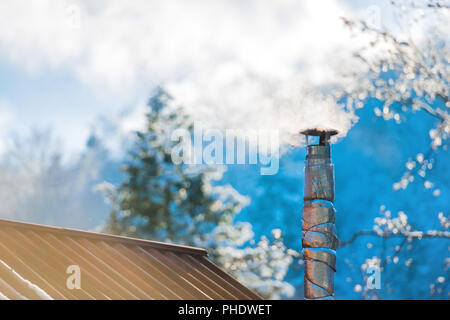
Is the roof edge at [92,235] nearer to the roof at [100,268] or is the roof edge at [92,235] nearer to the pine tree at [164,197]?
the roof at [100,268]

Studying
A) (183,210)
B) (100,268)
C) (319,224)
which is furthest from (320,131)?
Answer: (183,210)

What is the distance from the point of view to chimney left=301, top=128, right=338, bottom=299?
18.9 feet

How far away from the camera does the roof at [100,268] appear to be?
409 centimetres

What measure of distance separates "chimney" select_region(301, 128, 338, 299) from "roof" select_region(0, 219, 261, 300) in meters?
0.80

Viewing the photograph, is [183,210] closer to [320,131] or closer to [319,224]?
[320,131]

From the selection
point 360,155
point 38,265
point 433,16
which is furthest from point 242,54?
point 38,265

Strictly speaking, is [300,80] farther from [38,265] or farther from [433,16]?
[38,265]

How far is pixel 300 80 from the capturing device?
24.8 metres

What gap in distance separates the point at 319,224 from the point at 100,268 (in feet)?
8.49

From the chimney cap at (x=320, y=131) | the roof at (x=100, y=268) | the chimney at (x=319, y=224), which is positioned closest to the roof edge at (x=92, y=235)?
the roof at (x=100, y=268)

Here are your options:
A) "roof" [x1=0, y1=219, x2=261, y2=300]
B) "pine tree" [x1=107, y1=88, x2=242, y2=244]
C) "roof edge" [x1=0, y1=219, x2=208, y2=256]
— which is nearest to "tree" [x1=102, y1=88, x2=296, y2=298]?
"pine tree" [x1=107, y1=88, x2=242, y2=244]

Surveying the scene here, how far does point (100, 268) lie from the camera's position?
192 inches

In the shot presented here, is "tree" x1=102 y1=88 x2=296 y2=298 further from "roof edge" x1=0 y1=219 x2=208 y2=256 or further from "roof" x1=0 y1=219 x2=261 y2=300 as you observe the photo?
"roof" x1=0 y1=219 x2=261 y2=300

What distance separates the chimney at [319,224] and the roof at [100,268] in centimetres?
80
